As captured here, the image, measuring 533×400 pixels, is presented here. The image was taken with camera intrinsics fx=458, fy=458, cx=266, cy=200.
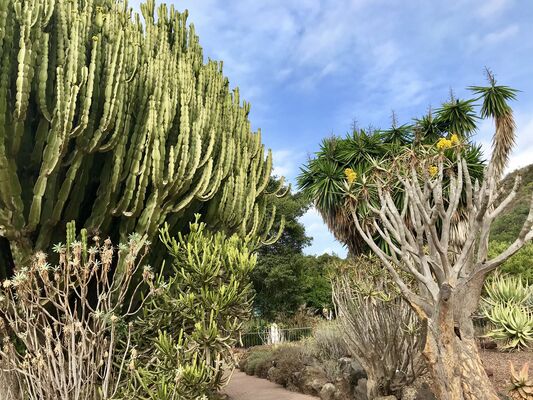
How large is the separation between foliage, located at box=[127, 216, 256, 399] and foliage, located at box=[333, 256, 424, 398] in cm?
196

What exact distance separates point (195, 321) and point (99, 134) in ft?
8.27

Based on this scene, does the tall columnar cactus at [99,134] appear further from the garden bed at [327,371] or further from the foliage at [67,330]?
the garden bed at [327,371]

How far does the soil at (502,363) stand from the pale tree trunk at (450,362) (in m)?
1.79

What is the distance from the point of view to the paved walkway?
7.86 m

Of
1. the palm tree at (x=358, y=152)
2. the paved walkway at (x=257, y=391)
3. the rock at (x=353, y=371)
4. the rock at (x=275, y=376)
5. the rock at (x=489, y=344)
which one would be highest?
the palm tree at (x=358, y=152)

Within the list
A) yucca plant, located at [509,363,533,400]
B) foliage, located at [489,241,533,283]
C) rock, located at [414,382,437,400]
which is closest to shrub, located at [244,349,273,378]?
rock, located at [414,382,437,400]

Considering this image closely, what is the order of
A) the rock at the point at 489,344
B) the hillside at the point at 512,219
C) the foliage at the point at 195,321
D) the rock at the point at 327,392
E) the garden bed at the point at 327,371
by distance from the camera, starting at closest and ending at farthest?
the foliage at the point at 195,321 < the garden bed at the point at 327,371 < the rock at the point at 327,392 < the rock at the point at 489,344 < the hillside at the point at 512,219

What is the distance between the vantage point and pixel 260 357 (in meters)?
11.6

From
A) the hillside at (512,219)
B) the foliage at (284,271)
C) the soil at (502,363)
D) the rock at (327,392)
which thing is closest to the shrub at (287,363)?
the rock at (327,392)

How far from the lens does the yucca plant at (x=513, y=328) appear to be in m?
8.54

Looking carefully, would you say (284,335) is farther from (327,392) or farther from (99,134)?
(99,134)

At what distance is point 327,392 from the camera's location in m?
7.13

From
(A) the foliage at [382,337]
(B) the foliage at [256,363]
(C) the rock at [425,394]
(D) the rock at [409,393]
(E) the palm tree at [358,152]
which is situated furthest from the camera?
(E) the palm tree at [358,152]

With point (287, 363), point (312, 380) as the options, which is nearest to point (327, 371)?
point (312, 380)
